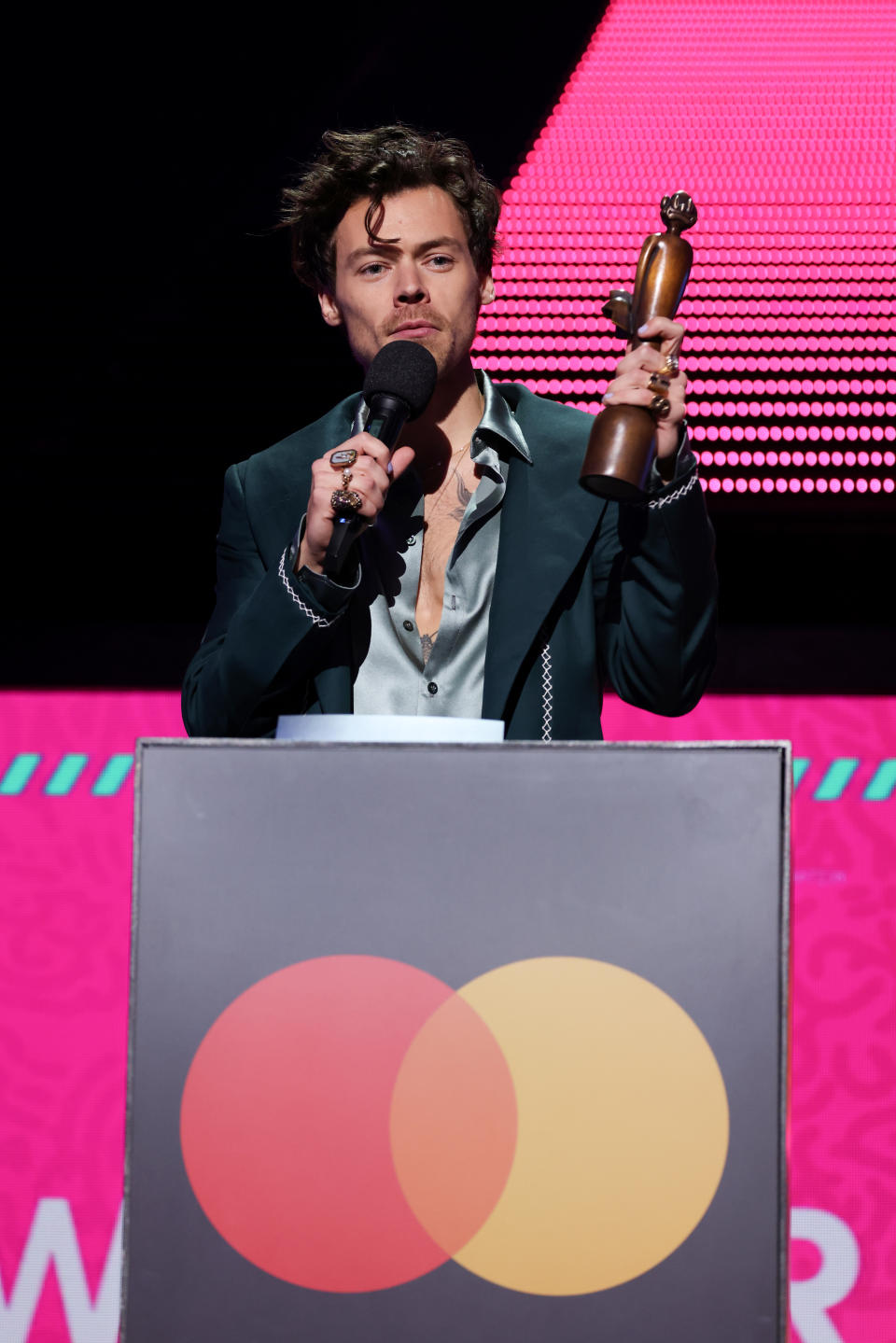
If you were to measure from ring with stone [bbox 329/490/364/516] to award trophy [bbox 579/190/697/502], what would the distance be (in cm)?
19

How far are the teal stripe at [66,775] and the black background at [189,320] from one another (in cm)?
16

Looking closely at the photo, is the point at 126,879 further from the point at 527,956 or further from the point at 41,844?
the point at 527,956

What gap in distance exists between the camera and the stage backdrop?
2.15 metres

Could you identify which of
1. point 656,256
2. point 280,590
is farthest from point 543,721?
point 656,256

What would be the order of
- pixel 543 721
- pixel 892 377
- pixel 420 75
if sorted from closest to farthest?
pixel 543 721 → pixel 892 377 → pixel 420 75

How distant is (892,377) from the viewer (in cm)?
229

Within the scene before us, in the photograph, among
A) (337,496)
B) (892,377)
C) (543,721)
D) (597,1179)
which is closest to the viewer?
(597,1179)

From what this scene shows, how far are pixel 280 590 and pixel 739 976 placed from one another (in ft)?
1.87

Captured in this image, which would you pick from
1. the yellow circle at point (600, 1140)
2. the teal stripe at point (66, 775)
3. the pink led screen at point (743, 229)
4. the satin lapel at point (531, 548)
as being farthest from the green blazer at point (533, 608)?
the teal stripe at point (66, 775)

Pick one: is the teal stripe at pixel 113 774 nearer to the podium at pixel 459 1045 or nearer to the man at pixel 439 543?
the man at pixel 439 543

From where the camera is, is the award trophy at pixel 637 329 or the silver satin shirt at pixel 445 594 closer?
the award trophy at pixel 637 329

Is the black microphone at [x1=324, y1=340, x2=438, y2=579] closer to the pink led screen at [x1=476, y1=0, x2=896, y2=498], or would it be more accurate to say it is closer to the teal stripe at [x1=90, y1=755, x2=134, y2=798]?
the pink led screen at [x1=476, y1=0, x2=896, y2=498]

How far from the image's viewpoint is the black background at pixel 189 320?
2.31 meters

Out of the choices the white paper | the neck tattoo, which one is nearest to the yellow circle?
the white paper
